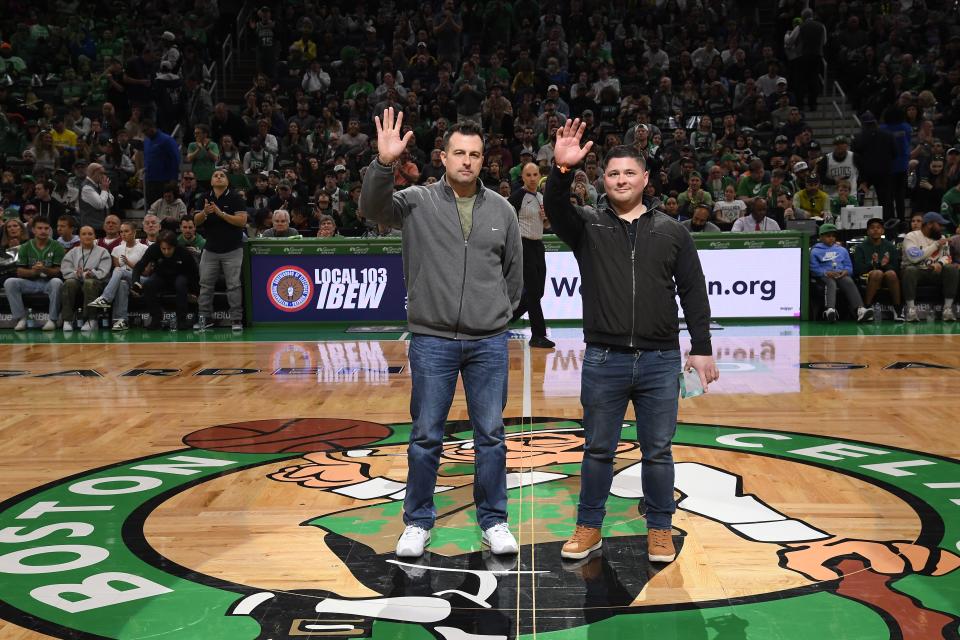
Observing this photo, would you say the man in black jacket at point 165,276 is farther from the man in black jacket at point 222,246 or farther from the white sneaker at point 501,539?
the white sneaker at point 501,539

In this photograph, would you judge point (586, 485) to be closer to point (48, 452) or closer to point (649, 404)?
point (649, 404)

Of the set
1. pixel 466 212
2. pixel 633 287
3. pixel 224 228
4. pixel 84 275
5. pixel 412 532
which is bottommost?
pixel 412 532

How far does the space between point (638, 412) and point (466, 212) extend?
117cm

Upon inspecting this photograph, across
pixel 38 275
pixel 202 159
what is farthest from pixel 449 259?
pixel 202 159

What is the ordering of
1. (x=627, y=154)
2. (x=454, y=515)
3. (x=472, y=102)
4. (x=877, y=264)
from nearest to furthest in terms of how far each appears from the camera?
(x=627, y=154) < (x=454, y=515) < (x=877, y=264) < (x=472, y=102)

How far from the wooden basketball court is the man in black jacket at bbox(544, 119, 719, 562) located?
0.44 m

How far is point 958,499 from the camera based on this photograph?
18.2 ft

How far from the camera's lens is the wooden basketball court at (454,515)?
412 centimetres

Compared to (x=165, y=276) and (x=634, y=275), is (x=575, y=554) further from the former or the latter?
(x=165, y=276)

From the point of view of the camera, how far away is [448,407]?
482cm

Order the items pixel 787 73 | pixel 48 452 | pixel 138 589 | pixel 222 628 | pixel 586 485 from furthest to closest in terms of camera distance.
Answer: pixel 787 73, pixel 48 452, pixel 586 485, pixel 138 589, pixel 222 628

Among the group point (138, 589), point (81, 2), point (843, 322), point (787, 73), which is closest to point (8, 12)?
point (81, 2)

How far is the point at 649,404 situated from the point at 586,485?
1.51ft

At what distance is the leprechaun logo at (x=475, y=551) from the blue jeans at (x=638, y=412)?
1.08ft
